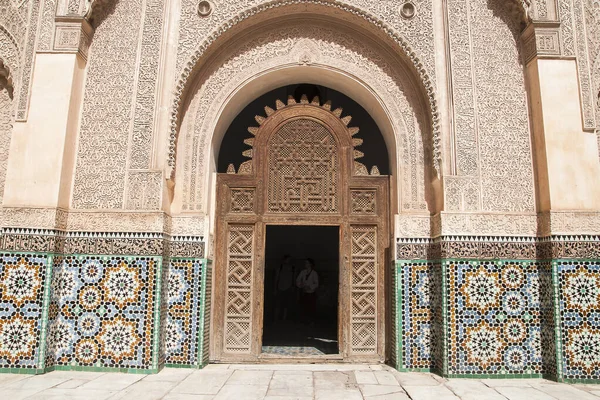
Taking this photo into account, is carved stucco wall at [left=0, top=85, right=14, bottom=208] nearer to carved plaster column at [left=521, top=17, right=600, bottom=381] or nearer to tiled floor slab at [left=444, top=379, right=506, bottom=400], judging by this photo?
tiled floor slab at [left=444, top=379, right=506, bottom=400]

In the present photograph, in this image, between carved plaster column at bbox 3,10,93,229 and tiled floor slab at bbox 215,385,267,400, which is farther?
carved plaster column at bbox 3,10,93,229

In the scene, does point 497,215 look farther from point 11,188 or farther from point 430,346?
point 11,188

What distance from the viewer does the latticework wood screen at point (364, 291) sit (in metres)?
4.65

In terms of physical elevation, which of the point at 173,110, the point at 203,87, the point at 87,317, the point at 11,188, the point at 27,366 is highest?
the point at 203,87

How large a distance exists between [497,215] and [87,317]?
361 cm

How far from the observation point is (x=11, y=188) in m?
4.06

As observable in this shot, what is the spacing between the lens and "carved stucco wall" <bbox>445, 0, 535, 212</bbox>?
4273mm

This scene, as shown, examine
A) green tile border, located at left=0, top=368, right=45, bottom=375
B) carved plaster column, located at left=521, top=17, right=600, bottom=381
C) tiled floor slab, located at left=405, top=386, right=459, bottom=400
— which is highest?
carved plaster column, located at left=521, top=17, right=600, bottom=381

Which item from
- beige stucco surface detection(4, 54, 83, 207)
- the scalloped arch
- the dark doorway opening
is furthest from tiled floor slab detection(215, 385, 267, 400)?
the dark doorway opening

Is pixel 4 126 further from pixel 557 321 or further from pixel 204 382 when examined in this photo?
pixel 557 321

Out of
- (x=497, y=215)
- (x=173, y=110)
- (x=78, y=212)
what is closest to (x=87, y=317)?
(x=78, y=212)

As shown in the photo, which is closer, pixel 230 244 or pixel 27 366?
pixel 27 366

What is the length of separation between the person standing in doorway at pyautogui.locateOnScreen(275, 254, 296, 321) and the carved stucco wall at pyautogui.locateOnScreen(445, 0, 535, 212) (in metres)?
4.25

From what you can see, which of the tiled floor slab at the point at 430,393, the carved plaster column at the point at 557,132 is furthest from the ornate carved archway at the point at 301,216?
the carved plaster column at the point at 557,132
